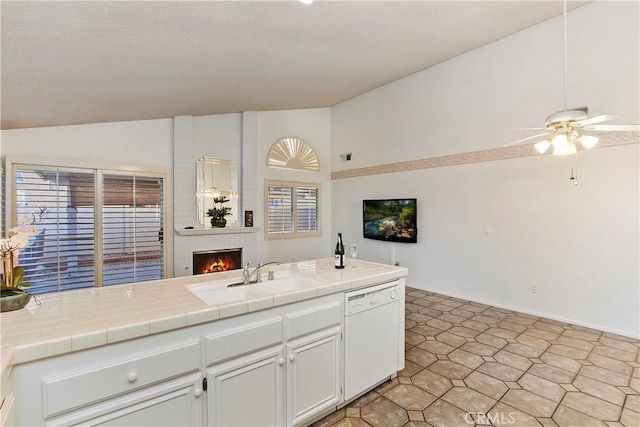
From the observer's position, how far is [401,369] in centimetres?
266

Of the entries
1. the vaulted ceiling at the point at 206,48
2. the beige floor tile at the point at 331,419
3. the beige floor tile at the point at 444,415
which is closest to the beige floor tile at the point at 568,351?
the beige floor tile at the point at 444,415

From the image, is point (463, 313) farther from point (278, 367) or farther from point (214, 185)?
point (214, 185)

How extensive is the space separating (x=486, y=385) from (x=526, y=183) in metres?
3.07

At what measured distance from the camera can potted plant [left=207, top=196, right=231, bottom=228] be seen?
18.6 ft

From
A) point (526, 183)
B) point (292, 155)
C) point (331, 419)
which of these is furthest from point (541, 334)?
point (292, 155)

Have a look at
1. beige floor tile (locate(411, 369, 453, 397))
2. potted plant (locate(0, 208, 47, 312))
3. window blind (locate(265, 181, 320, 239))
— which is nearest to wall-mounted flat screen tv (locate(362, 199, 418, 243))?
window blind (locate(265, 181, 320, 239))

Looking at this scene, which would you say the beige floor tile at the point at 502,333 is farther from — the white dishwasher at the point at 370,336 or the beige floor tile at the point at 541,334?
the white dishwasher at the point at 370,336

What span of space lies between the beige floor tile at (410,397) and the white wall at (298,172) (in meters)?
4.39

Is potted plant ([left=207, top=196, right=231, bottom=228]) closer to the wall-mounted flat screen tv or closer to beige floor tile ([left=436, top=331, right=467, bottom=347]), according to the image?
the wall-mounted flat screen tv

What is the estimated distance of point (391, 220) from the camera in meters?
6.07

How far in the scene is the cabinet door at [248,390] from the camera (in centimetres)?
158

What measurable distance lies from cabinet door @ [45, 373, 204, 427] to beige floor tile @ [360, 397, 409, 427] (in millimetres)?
1220

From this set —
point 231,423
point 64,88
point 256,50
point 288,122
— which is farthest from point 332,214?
point 231,423

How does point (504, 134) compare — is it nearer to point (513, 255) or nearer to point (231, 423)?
point (513, 255)
